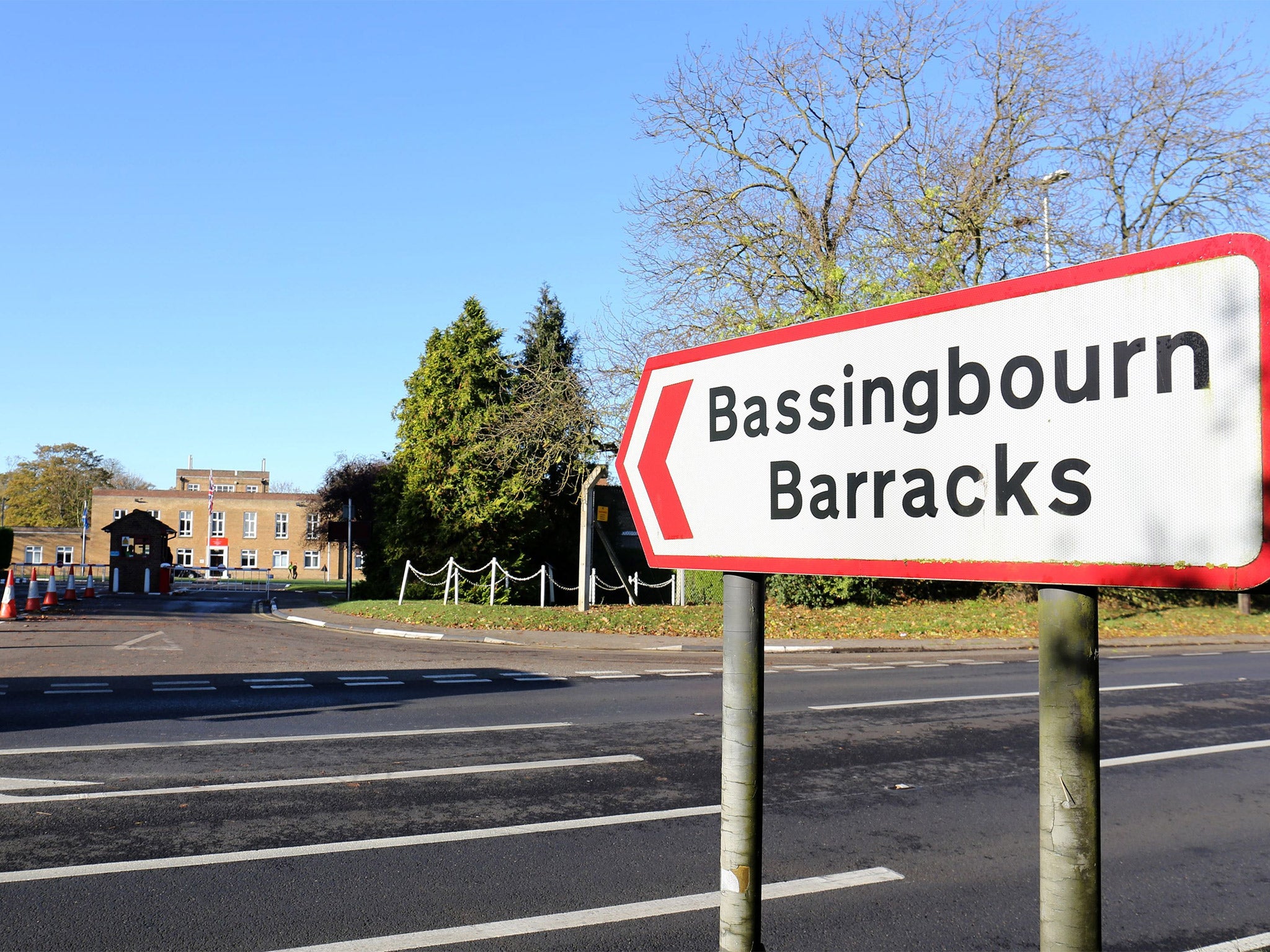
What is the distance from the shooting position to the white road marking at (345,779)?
20.6 ft

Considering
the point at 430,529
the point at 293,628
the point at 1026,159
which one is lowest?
the point at 293,628

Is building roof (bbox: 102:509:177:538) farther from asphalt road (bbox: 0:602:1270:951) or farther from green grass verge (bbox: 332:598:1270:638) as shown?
asphalt road (bbox: 0:602:1270:951)

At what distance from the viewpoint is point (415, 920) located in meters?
4.35

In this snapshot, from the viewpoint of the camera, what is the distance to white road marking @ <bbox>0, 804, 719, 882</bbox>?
4.86 m

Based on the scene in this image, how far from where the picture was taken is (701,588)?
27.5 meters

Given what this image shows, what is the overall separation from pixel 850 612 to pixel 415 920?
19624 millimetres

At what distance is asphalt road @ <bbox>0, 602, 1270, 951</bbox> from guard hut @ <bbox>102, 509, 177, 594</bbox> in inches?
1136

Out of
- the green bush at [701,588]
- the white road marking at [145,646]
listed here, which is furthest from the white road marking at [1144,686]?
the white road marking at [145,646]

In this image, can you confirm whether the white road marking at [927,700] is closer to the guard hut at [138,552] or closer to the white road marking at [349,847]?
the white road marking at [349,847]

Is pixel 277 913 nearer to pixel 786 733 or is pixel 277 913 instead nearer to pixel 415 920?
pixel 415 920

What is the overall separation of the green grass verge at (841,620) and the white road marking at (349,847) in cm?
1365

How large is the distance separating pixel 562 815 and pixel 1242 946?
380 cm

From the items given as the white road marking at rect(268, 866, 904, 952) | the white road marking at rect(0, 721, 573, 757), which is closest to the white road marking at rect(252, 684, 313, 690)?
the white road marking at rect(0, 721, 573, 757)

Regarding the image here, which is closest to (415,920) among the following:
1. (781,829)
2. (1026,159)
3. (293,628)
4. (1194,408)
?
(781,829)
